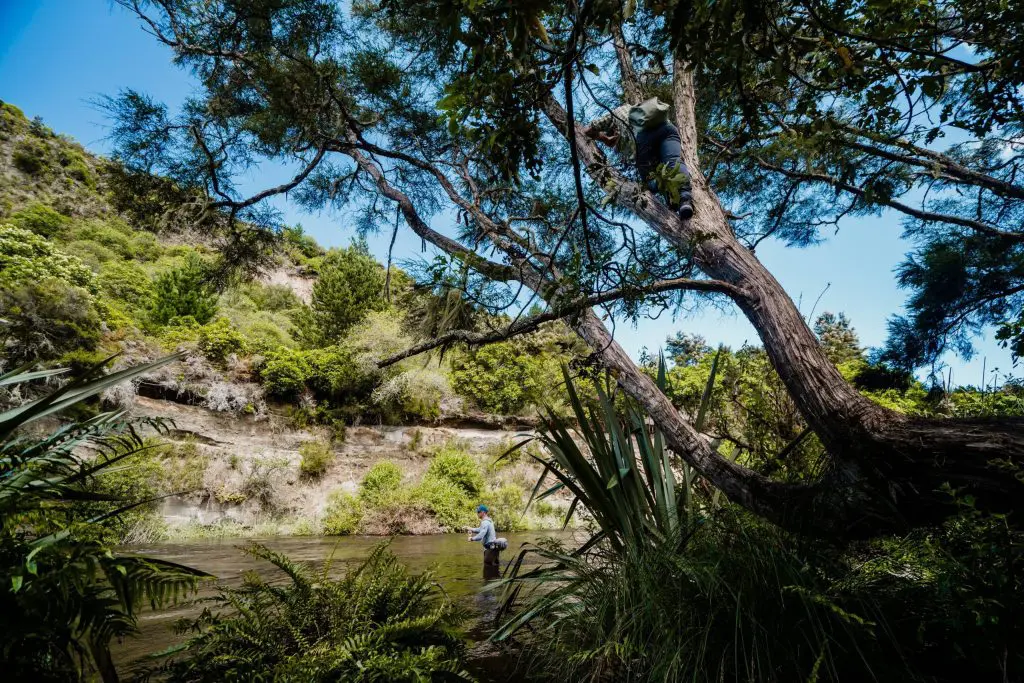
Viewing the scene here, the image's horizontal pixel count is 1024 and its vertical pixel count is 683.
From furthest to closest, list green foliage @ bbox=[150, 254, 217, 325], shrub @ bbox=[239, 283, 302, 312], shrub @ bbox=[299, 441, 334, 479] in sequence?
shrub @ bbox=[239, 283, 302, 312], green foliage @ bbox=[150, 254, 217, 325], shrub @ bbox=[299, 441, 334, 479]

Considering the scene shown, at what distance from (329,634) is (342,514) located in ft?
31.0

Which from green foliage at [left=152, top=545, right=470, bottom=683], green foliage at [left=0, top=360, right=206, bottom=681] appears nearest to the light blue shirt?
green foliage at [left=152, top=545, right=470, bottom=683]

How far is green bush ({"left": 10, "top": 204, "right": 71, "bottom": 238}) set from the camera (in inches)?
664

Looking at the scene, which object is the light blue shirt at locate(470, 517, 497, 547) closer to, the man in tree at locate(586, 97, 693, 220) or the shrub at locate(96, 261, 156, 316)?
the man in tree at locate(586, 97, 693, 220)

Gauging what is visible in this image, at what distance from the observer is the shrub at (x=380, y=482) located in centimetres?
1078

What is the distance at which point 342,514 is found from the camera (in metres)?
9.96

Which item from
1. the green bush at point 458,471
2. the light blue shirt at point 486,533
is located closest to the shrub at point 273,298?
the green bush at point 458,471

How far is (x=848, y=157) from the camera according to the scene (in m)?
3.74

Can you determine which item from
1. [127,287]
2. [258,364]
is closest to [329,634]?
[258,364]

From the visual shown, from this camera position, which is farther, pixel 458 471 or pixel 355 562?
pixel 458 471

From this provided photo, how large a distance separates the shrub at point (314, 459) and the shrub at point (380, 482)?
42.8 inches

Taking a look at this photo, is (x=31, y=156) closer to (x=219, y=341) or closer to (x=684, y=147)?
(x=219, y=341)

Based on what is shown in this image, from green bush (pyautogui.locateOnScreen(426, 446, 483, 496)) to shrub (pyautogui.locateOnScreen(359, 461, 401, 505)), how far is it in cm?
93

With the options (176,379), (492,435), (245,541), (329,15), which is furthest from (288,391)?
(329,15)
